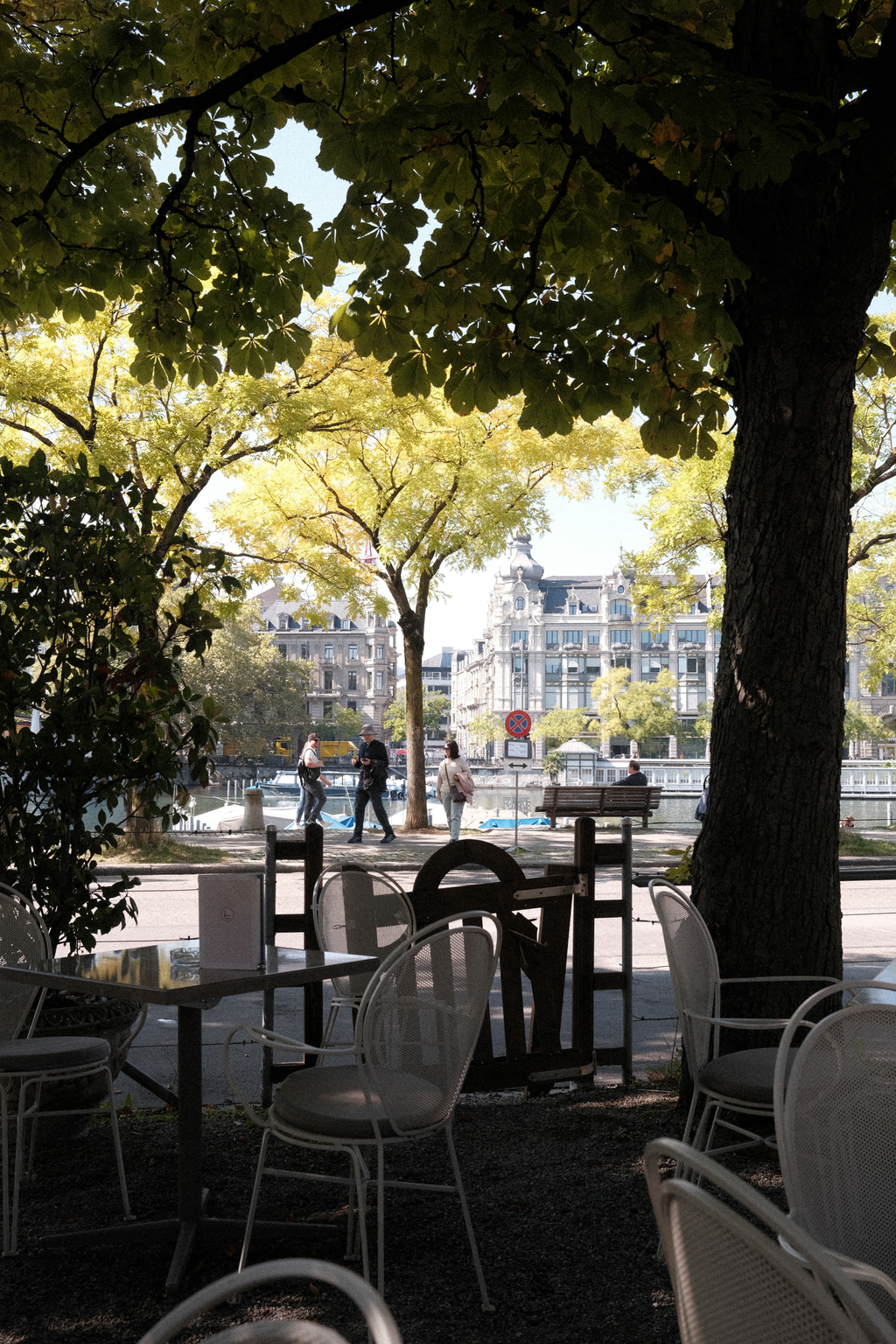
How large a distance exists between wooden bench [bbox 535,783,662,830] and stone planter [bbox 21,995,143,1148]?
16304mm

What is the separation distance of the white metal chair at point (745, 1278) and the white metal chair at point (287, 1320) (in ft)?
1.14

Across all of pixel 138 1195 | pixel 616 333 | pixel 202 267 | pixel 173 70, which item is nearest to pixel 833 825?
pixel 616 333

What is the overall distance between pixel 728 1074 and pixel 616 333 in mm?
3519

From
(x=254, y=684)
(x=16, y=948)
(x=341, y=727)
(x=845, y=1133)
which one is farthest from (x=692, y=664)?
(x=845, y=1133)

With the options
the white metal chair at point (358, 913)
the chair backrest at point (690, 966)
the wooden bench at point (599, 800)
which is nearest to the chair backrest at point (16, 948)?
the white metal chair at point (358, 913)

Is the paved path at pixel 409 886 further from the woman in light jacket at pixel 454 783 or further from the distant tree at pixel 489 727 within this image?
the distant tree at pixel 489 727

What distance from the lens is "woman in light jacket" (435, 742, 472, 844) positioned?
18.4 m

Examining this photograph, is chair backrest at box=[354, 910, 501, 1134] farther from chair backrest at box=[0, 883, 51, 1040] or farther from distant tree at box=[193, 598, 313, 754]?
distant tree at box=[193, 598, 313, 754]

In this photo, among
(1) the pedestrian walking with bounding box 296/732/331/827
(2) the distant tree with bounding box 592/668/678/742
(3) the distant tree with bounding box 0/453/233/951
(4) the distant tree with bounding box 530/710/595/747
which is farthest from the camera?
(4) the distant tree with bounding box 530/710/595/747

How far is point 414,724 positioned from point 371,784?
3.16 m

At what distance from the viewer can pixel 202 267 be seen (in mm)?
6230

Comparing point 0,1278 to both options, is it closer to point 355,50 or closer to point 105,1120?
point 105,1120

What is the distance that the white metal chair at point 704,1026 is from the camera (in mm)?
3717

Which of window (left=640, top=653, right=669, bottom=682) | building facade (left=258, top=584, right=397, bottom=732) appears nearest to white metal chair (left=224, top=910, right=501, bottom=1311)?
building facade (left=258, top=584, right=397, bottom=732)
